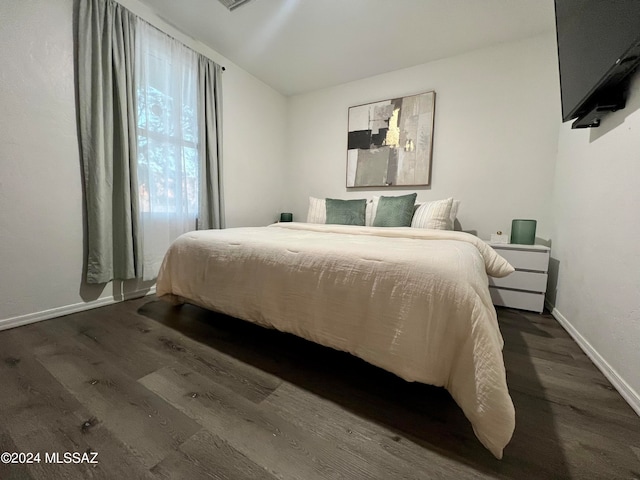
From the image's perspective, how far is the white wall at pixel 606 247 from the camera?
106 cm

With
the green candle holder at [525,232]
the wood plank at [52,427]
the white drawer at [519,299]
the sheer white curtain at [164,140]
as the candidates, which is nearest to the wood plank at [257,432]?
the wood plank at [52,427]

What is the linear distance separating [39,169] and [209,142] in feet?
4.21

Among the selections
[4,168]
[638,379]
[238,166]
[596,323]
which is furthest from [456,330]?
[238,166]

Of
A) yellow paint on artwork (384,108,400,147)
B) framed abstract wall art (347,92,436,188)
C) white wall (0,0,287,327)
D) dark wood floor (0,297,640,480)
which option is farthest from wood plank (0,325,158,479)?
yellow paint on artwork (384,108,400,147)

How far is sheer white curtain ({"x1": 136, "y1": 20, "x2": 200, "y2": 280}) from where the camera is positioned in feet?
6.74

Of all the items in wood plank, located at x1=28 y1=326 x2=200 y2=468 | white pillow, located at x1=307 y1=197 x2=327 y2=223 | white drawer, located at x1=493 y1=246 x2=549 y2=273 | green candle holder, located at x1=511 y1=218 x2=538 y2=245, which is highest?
white pillow, located at x1=307 y1=197 x2=327 y2=223

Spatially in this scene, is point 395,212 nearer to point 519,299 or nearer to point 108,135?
point 519,299

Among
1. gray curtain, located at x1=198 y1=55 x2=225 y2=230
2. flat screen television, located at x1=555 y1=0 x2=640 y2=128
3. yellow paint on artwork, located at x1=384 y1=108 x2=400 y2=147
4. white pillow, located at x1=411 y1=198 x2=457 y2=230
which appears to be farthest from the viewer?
yellow paint on artwork, located at x1=384 y1=108 x2=400 y2=147

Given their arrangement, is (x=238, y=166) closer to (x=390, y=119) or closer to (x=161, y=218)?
(x=161, y=218)

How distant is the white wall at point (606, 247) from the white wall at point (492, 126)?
0.44 meters

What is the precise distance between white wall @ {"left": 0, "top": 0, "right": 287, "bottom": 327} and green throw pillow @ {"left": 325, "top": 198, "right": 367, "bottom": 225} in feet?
6.79

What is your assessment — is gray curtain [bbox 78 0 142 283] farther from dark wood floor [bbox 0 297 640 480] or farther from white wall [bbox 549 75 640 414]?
white wall [bbox 549 75 640 414]

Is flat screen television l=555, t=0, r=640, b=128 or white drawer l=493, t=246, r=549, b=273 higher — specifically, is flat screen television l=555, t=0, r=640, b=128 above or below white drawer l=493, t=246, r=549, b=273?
above

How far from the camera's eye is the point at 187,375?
1128 millimetres
